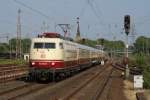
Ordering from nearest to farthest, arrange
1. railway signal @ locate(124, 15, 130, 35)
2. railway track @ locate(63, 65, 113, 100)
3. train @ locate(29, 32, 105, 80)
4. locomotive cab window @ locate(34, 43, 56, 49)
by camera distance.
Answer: railway track @ locate(63, 65, 113, 100), train @ locate(29, 32, 105, 80), locomotive cab window @ locate(34, 43, 56, 49), railway signal @ locate(124, 15, 130, 35)

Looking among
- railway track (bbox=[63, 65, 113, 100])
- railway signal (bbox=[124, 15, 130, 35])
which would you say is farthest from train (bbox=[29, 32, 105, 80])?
railway signal (bbox=[124, 15, 130, 35])

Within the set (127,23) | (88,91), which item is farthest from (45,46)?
(88,91)

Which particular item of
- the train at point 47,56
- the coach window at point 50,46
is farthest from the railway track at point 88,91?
the coach window at point 50,46

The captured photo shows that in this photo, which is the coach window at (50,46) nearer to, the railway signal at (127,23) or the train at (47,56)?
the train at (47,56)

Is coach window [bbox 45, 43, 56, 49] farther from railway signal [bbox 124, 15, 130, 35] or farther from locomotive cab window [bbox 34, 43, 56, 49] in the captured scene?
railway signal [bbox 124, 15, 130, 35]

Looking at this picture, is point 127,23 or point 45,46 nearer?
point 45,46

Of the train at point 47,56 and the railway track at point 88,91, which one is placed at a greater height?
the train at point 47,56

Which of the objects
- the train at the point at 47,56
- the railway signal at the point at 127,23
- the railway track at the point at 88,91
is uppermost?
the railway signal at the point at 127,23

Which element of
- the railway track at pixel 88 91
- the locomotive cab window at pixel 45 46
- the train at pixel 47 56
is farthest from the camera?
the locomotive cab window at pixel 45 46

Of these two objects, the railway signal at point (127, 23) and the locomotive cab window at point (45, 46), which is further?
the railway signal at point (127, 23)

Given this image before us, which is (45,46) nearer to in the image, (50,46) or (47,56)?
(50,46)

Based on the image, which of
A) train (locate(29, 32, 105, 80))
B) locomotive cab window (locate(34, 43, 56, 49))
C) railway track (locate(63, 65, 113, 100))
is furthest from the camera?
locomotive cab window (locate(34, 43, 56, 49))

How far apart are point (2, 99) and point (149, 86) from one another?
1032cm

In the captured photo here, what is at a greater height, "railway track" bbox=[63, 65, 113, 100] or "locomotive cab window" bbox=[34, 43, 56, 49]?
"locomotive cab window" bbox=[34, 43, 56, 49]
